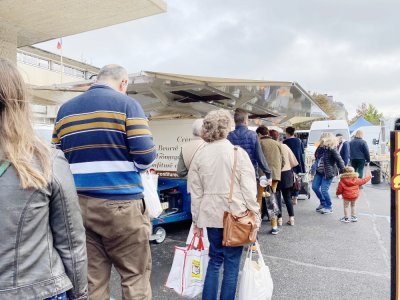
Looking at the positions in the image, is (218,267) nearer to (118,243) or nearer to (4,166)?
(118,243)

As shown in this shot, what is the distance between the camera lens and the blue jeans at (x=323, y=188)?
6707 millimetres

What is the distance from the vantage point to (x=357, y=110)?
49.2 meters

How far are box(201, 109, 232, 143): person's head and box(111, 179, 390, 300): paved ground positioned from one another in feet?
Result: 5.56

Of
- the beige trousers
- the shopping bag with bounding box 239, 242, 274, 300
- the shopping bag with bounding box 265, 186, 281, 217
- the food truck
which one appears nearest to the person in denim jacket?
the beige trousers

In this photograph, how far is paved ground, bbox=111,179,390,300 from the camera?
135 inches

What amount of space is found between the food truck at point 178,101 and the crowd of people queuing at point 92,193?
863 mm

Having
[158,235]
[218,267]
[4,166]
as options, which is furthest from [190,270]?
[4,166]

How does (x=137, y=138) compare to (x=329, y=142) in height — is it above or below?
above

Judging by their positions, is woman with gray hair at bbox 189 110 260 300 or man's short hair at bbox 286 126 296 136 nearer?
woman with gray hair at bbox 189 110 260 300

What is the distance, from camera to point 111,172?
214 centimetres

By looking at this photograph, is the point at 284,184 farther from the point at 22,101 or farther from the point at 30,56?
the point at 30,56

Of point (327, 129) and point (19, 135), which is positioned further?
point (327, 129)

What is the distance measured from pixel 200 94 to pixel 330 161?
3018 mm

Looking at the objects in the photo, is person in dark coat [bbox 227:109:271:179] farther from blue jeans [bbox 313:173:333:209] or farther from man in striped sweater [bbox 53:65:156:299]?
blue jeans [bbox 313:173:333:209]
